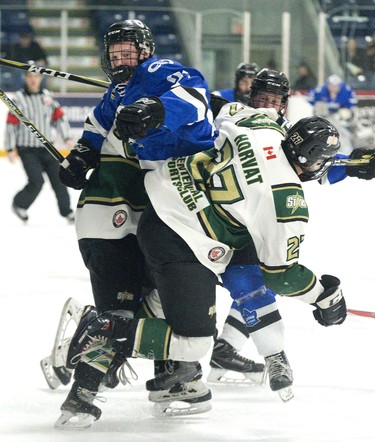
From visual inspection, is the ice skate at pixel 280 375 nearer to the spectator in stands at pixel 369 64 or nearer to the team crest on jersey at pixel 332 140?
the team crest on jersey at pixel 332 140

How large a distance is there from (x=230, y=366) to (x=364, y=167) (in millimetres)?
725

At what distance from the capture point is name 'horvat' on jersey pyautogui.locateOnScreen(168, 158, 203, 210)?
248 cm

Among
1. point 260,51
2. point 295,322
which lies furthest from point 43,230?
point 260,51

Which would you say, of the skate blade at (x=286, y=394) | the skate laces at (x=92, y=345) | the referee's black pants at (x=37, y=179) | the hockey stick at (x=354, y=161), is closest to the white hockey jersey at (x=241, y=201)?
the skate blade at (x=286, y=394)

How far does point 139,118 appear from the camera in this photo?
235cm

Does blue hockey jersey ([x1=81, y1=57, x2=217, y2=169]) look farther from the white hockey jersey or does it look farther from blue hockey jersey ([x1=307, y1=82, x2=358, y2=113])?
blue hockey jersey ([x1=307, y1=82, x2=358, y2=113])

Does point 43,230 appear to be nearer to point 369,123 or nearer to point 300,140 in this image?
point 300,140

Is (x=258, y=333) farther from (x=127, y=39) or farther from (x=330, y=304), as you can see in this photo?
(x=127, y=39)

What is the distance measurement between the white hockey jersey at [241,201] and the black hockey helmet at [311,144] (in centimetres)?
3

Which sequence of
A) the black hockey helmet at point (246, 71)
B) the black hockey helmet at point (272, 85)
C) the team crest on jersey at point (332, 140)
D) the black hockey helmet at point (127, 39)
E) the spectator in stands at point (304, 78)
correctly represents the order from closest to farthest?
the team crest on jersey at point (332, 140) < the black hockey helmet at point (127, 39) < the black hockey helmet at point (272, 85) < the black hockey helmet at point (246, 71) < the spectator in stands at point (304, 78)

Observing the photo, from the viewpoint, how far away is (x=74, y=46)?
1110 cm

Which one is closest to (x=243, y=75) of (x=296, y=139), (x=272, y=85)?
(x=272, y=85)

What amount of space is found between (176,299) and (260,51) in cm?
856

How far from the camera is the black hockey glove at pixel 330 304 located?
2531 mm
